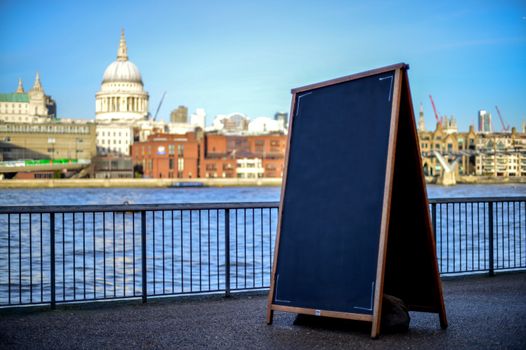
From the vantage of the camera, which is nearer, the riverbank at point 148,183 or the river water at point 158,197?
the river water at point 158,197

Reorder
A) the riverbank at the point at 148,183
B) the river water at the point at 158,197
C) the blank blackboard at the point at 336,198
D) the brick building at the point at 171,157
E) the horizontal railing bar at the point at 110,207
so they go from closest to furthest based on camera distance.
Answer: the blank blackboard at the point at 336,198, the horizontal railing bar at the point at 110,207, the river water at the point at 158,197, the riverbank at the point at 148,183, the brick building at the point at 171,157

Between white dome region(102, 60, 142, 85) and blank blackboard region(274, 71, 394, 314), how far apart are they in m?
179

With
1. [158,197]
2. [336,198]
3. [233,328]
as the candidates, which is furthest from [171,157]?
[336,198]

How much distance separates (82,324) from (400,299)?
2678 mm

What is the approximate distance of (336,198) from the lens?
18.2 ft

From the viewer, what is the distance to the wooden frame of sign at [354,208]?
5258mm

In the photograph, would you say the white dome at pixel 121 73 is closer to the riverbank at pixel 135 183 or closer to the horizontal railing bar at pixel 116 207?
the riverbank at pixel 135 183

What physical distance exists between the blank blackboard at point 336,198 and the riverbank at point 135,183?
106 metres

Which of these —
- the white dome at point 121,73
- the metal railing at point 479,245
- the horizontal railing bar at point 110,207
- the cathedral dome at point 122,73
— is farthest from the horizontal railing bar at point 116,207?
the white dome at point 121,73

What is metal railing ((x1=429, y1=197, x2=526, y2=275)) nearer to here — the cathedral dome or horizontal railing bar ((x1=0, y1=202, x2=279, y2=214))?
horizontal railing bar ((x1=0, y1=202, x2=279, y2=214))

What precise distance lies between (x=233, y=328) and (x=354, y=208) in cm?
142

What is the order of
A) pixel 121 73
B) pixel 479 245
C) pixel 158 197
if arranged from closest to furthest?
pixel 479 245 < pixel 158 197 < pixel 121 73

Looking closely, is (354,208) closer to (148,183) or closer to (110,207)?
(110,207)

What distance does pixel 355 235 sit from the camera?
535 centimetres
